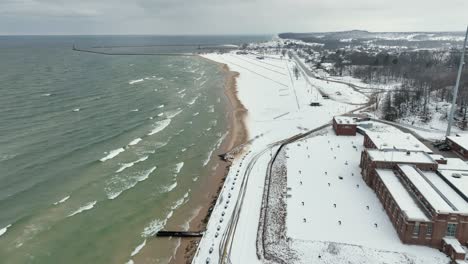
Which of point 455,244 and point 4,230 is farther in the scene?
point 4,230

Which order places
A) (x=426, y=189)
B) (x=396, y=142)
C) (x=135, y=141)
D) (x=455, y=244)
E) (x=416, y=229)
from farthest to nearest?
(x=135, y=141) → (x=396, y=142) → (x=426, y=189) → (x=416, y=229) → (x=455, y=244)

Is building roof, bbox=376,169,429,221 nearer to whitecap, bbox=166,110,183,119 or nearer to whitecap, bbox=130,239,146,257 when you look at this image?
whitecap, bbox=130,239,146,257

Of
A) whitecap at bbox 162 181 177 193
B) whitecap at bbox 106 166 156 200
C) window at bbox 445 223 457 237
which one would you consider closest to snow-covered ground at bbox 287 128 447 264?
window at bbox 445 223 457 237

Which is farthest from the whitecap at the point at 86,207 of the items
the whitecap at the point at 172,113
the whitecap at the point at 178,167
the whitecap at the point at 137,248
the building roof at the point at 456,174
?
the building roof at the point at 456,174

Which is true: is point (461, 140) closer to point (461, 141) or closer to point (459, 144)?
point (461, 141)

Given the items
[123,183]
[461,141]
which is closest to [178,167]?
[123,183]

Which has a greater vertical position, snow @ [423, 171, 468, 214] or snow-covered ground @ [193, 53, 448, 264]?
snow @ [423, 171, 468, 214]

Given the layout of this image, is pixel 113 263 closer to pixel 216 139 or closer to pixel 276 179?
pixel 276 179

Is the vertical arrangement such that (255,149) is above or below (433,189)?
below
